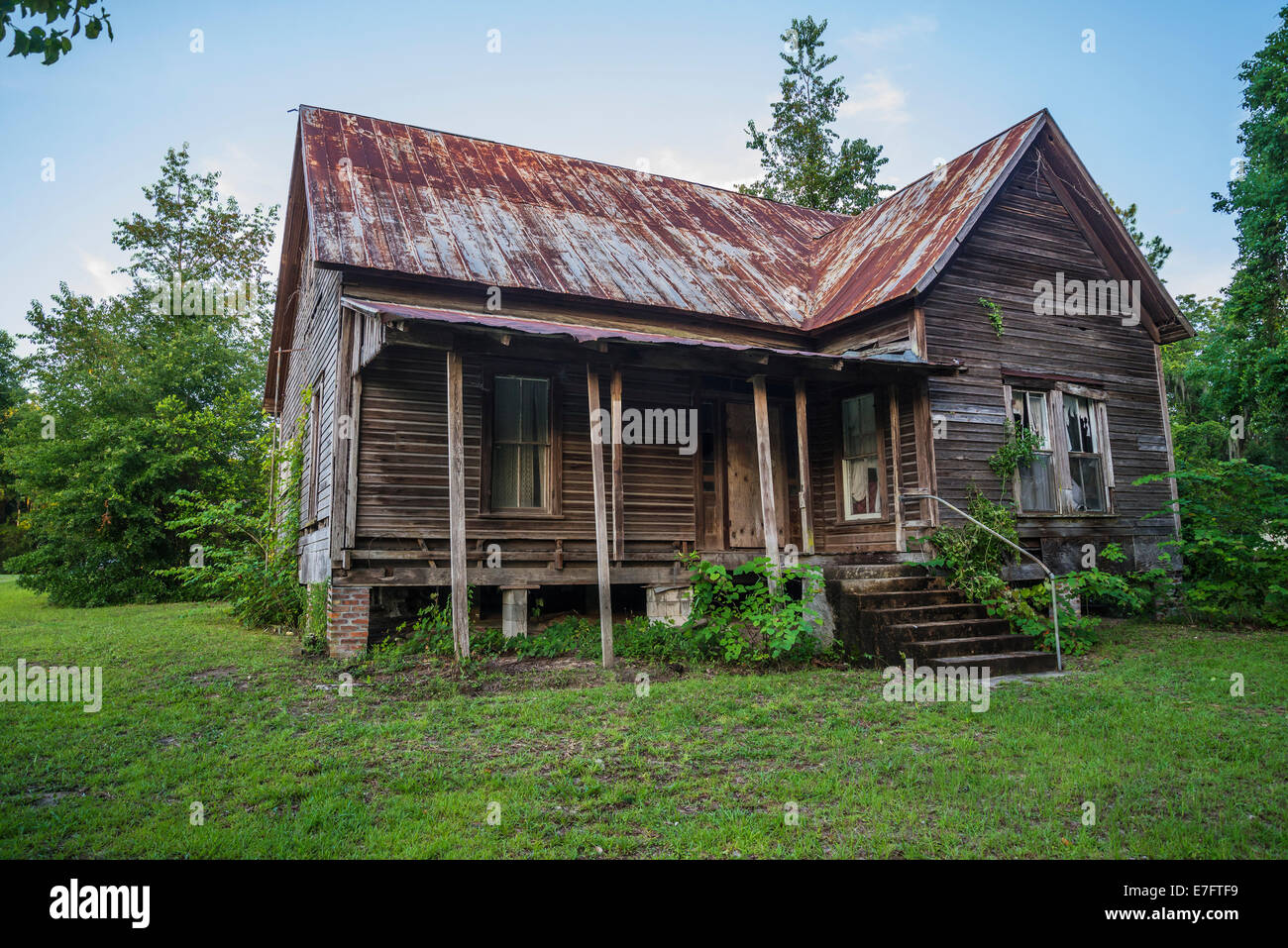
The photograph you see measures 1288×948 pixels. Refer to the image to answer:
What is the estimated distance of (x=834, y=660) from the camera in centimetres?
911

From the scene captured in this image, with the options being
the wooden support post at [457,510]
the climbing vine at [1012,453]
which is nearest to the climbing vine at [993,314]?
the climbing vine at [1012,453]

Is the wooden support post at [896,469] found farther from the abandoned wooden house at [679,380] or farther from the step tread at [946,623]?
the step tread at [946,623]

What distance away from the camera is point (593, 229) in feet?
43.4

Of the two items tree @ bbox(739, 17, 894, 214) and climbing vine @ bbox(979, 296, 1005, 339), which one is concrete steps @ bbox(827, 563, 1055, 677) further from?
tree @ bbox(739, 17, 894, 214)

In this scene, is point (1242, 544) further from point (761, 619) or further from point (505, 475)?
point (505, 475)

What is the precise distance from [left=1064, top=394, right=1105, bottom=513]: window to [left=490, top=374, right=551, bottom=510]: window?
8.07 meters

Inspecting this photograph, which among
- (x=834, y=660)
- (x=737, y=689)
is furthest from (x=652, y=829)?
(x=834, y=660)

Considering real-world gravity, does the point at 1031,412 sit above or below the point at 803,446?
above

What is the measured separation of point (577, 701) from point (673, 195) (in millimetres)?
11532

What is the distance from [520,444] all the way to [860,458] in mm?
5029

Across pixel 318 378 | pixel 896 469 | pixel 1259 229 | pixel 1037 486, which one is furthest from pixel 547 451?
pixel 1259 229

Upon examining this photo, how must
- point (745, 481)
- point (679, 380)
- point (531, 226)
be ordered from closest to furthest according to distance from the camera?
point (679, 380)
point (745, 481)
point (531, 226)

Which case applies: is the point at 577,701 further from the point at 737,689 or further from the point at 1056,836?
the point at 1056,836
